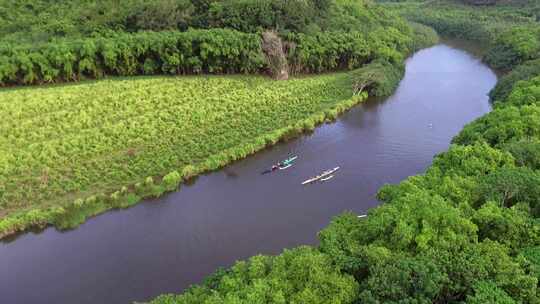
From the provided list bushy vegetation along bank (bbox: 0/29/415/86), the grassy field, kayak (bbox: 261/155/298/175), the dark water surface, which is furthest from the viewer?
bushy vegetation along bank (bbox: 0/29/415/86)

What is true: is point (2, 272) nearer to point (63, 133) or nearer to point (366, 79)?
point (63, 133)

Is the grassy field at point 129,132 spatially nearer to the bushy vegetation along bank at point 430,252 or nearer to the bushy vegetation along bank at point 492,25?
the bushy vegetation along bank at point 430,252

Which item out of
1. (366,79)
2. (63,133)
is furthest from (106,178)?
(366,79)

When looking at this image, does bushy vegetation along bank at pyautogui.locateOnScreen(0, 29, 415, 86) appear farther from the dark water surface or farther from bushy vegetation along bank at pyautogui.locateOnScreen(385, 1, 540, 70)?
bushy vegetation along bank at pyautogui.locateOnScreen(385, 1, 540, 70)

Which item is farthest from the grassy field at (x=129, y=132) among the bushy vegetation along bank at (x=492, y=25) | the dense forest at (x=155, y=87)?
the bushy vegetation along bank at (x=492, y=25)

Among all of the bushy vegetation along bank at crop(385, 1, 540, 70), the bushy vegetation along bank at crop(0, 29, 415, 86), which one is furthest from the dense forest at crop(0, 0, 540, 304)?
the bushy vegetation along bank at crop(385, 1, 540, 70)

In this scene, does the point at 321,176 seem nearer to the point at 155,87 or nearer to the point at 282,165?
the point at 282,165
